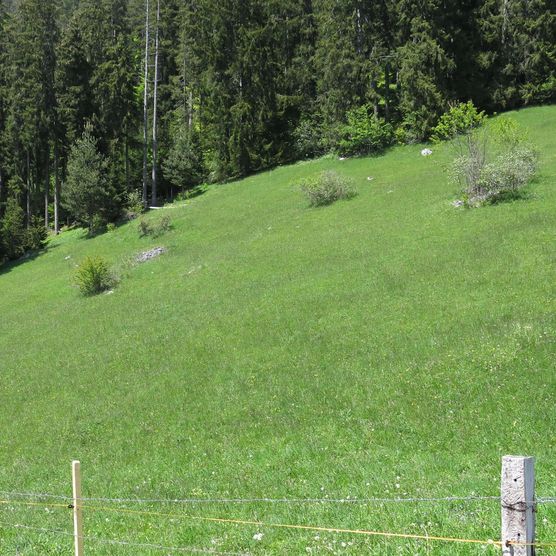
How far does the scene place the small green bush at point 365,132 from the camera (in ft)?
159

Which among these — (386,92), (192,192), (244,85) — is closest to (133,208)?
(192,192)

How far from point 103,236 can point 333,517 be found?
142ft

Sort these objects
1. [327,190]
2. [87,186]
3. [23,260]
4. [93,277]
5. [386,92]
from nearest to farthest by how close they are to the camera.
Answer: [93,277], [327,190], [23,260], [87,186], [386,92]

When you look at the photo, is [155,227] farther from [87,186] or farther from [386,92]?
[386,92]

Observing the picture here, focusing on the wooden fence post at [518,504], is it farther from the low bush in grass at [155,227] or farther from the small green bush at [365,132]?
the small green bush at [365,132]

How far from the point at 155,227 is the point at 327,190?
46.5 ft

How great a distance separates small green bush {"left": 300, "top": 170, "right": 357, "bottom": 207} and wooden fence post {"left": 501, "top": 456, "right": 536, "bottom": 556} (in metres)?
33.9

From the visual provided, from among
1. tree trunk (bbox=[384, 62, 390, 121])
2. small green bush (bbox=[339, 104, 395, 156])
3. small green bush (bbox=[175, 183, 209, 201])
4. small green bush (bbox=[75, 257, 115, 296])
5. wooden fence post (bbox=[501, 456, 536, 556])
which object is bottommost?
wooden fence post (bbox=[501, 456, 536, 556])

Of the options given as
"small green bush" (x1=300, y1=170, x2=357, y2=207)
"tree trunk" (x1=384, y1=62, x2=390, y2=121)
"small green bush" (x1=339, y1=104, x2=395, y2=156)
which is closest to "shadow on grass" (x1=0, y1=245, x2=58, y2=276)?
"small green bush" (x1=300, y1=170, x2=357, y2=207)

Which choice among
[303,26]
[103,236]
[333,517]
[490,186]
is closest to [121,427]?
[333,517]

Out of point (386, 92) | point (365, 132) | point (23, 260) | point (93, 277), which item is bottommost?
point (93, 277)

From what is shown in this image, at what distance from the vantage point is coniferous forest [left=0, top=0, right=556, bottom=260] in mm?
48375

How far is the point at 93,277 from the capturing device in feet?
101

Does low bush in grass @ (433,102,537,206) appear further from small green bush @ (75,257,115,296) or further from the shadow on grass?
the shadow on grass
